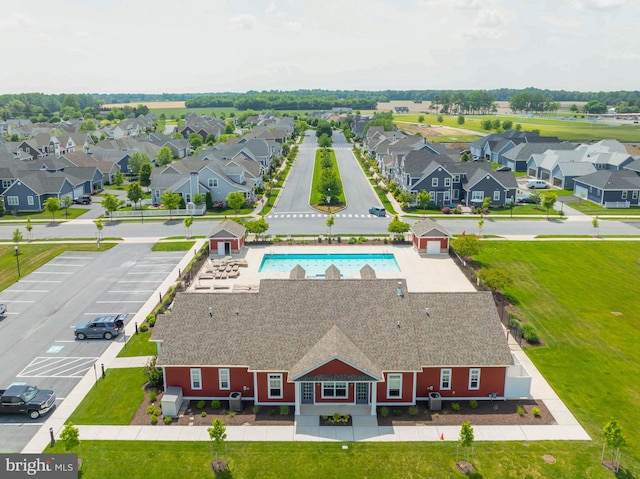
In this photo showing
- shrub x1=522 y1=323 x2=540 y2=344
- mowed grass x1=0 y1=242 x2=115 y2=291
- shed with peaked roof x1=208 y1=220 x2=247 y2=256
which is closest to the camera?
shrub x1=522 y1=323 x2=540 y2=344

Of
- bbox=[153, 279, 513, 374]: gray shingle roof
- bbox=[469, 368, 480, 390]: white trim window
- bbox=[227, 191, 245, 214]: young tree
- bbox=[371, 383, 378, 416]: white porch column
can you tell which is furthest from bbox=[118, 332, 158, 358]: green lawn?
bbox=[227, 191, 245, 214]: young tree

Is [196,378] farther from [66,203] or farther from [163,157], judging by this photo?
[163,157]

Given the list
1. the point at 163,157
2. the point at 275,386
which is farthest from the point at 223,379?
the point at 163,157

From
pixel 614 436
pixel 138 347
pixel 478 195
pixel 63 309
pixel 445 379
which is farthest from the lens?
pixel 478 195

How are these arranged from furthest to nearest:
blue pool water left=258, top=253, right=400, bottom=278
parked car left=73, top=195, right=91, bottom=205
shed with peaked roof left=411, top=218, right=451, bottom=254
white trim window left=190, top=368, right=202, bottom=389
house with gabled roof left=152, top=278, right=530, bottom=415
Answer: parked car left=73, top=195, right=91, bottom=205, shed with peaked roof left=411, top=218, right=451, bottom=254, blue pool water left=258, top=253, right=400, bottom=278, white trim window left=190, top=368, right=202, bottom=389, house with gabled roof left=152, top=278, right=530, bottom=415

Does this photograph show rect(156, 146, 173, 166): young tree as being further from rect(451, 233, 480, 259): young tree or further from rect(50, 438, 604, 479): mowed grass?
rect(50, 438, 604, 479): mowed grass

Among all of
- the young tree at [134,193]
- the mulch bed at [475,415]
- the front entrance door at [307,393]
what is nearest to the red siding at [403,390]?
the mulch bed at [475,415]

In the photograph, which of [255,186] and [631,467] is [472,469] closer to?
[631,467]
